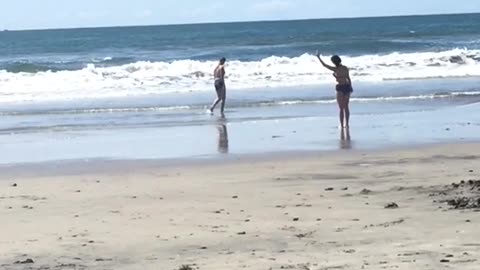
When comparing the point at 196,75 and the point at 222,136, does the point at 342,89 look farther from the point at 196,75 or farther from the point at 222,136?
the point at 196,75

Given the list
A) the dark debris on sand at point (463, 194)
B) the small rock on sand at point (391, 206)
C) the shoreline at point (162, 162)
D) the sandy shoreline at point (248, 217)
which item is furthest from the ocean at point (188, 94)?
the small rock on sand at point (391, 206)

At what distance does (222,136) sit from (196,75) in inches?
665

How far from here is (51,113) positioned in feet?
65.0

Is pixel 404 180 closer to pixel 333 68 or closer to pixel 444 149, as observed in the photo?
pixel 444 149

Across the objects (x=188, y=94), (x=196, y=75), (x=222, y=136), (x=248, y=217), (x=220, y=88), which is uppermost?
(x=196, y=75)

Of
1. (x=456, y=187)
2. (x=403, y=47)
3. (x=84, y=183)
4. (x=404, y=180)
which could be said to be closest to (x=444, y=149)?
(x=404, y=180)

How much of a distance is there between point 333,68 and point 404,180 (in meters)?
6.11

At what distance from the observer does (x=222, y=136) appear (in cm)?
1469

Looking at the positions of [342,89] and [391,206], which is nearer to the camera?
[391,206]

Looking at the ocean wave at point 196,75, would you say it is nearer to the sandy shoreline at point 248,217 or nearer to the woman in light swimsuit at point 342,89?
the woman in light swimsuit at point 342,89

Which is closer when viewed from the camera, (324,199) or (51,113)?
(324,199)

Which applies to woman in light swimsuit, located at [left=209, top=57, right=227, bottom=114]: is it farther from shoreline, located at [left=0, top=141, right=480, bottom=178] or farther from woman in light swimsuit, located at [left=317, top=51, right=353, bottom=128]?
shoreline, located at [left=0, top=141, right=480, bottom=178]

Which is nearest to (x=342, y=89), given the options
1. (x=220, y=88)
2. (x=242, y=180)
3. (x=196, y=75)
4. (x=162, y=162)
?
(x=220, y=88)

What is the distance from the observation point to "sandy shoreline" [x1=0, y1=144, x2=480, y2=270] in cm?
612
